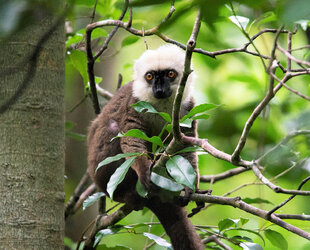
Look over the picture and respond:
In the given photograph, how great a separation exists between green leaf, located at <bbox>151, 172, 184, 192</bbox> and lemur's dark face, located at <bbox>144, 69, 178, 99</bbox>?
1.87 metres

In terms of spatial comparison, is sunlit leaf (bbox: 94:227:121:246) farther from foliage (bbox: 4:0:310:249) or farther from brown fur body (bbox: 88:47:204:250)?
brown fur body (bbox: 88:47:204:250)

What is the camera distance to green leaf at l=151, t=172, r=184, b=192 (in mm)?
2707

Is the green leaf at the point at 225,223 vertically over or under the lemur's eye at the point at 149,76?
under

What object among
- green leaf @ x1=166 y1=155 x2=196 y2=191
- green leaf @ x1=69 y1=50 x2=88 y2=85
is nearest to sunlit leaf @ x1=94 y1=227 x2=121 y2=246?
green leaf @ x1=166 y1=155 x2=196 y2=191

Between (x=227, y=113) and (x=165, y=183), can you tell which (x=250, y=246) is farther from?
(x=227, y=113)

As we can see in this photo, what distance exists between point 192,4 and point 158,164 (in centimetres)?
226

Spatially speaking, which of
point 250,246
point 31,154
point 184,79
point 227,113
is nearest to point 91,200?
point 31,154

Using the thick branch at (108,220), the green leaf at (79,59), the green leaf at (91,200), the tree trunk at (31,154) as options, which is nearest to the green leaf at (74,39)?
the green leaf at (79,59)

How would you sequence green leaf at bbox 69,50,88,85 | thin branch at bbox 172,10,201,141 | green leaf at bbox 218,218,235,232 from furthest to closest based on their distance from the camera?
green leaf at bbox 69,50,88,85 < green leaf at bbox 218,218,235,232 < thin branch at bbox 172,10,201,141

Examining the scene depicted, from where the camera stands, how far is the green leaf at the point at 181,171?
2.54m

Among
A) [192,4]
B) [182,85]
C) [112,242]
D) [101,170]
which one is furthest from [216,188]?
[192,4]

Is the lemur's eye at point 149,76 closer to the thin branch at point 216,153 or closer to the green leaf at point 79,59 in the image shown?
the green leaf at point 79,59

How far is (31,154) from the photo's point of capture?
3.03 m

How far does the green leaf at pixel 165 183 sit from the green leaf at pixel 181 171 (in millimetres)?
129
